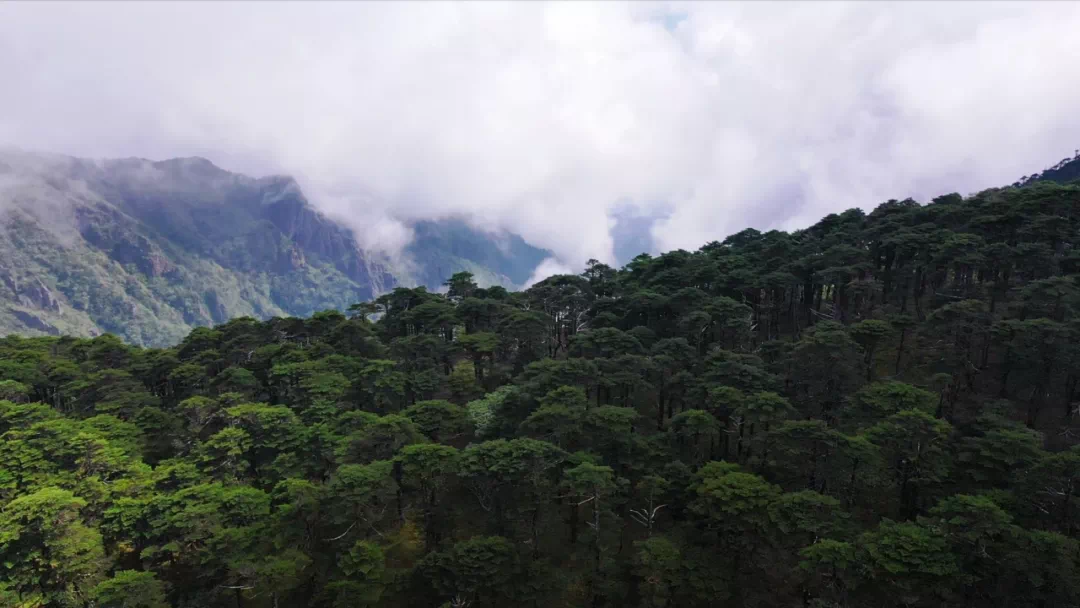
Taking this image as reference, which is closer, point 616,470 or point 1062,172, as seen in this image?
point 616,470

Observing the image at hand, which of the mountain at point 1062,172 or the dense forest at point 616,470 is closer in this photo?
the dense forest at point 616,470

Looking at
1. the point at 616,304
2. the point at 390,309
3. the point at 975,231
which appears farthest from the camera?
the point at 390,309

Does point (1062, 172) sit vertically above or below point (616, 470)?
above

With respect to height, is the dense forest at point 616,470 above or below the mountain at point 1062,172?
below

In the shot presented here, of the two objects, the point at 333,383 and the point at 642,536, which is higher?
the point at 333,383

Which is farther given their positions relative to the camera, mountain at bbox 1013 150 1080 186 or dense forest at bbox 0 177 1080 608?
mountain at bbox 1013 150 1080 186

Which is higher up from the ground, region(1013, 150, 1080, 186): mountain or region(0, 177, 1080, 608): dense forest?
region(1013, 150, 1080, 186): mountain

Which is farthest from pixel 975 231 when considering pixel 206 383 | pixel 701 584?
pixel 206 383

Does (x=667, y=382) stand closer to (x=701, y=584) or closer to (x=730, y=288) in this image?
(x=701, y=584)
